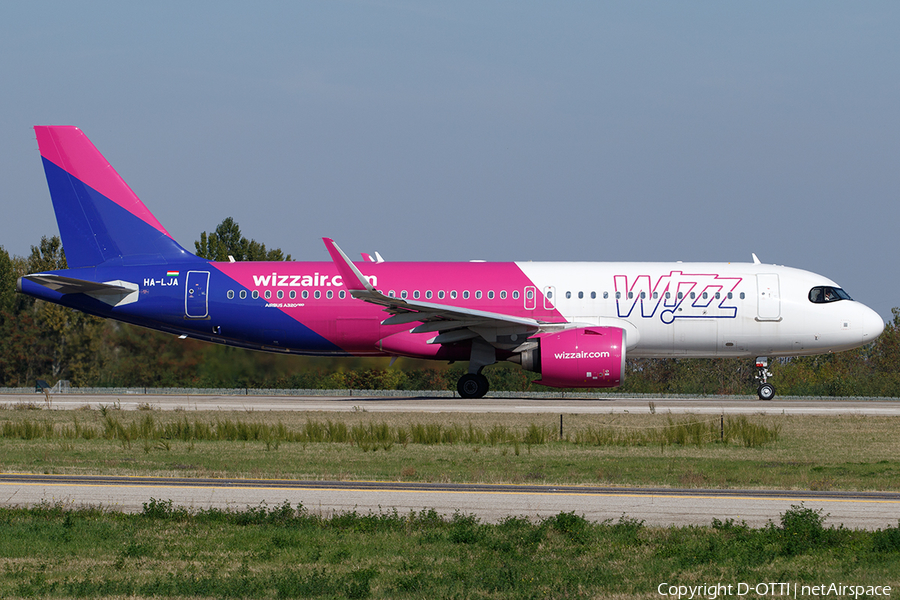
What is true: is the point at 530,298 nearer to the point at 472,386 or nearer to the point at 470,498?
the point at 472,386

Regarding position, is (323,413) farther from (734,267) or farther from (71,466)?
(734,267)

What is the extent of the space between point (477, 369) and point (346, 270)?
6.34 metres

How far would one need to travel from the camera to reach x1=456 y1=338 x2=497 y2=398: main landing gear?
34.0m

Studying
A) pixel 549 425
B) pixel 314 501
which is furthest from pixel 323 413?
pixel 314 501

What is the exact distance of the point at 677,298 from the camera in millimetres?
33781

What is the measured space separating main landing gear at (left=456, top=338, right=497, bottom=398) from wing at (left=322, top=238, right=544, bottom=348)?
57 centimetres

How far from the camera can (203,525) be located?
1259 cm

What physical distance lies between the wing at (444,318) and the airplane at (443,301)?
0.08 metres

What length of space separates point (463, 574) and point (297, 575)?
5.67 ft

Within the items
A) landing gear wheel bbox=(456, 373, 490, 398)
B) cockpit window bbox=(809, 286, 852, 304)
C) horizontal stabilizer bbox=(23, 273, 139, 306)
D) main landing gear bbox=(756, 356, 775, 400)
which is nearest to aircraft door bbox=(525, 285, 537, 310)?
landing gear wheel bbox=(456, 373, 490, 398)

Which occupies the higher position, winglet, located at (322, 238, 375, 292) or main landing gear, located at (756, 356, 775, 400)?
winglet, located at (322, 238, 375, 292)

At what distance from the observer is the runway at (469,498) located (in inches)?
534

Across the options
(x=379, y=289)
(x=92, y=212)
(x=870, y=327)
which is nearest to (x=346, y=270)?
(x=379, y=289)

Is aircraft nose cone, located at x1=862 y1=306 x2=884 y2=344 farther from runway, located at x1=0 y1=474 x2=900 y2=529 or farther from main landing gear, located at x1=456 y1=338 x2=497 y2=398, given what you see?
runway, located at x1=0 y1=474 x2=900 y2=529
